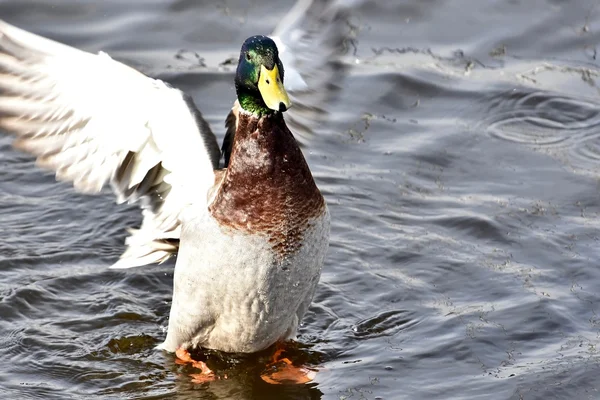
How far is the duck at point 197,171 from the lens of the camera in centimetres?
530

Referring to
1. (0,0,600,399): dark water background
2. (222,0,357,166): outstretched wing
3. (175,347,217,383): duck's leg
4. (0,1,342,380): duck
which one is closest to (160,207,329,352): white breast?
(0,1,342,380): duck

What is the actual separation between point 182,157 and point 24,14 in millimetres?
5071

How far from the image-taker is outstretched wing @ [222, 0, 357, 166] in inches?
248

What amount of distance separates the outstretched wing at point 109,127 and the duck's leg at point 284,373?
2.67 ft

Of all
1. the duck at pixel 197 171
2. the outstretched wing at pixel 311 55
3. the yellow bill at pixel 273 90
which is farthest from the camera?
the outstretched wing at pixel 311 55

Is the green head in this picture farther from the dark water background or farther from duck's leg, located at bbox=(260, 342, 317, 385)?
duck's leg, located at bbox=(260, 342, 317, 385)

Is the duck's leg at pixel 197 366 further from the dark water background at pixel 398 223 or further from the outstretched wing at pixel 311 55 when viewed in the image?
the outstretched wing at pixel 311 55

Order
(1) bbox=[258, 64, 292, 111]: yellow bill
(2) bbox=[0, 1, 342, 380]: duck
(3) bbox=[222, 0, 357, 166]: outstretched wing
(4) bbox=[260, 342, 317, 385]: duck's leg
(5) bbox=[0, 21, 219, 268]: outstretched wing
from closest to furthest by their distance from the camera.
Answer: (1) bbox=[258, 64, 292, 111]: yellow bill, (2) bbox=[0, 1, 342, 380]: duck, (5) bbox=[0, 21, 219, 268]: outstretched wing, (4) bbox=[260, 342, 317, 385]: duck's leg, (3) bbox=[222, 0, 357, 166]: outstretched wing

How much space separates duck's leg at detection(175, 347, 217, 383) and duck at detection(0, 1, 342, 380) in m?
0.01

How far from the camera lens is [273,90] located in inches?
204

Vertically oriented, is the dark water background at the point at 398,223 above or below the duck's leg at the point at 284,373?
above

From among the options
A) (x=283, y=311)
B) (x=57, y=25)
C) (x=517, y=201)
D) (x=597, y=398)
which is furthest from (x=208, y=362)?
(x=57, y=25)

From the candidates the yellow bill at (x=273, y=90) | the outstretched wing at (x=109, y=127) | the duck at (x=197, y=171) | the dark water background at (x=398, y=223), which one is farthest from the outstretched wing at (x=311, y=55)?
the yellow bill at (x=273, y=90)

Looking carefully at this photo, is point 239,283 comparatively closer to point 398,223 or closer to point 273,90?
point 273,90
